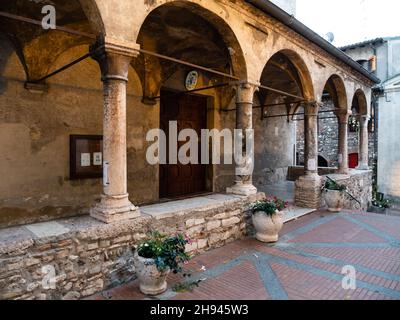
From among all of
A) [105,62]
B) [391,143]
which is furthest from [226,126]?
[391,143]

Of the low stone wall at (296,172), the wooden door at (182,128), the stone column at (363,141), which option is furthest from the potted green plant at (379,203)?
the wooden door at (182,128)

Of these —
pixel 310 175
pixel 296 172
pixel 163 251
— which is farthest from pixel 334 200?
pixel 163 251

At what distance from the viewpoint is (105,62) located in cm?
405

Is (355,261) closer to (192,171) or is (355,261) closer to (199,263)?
(199,263)

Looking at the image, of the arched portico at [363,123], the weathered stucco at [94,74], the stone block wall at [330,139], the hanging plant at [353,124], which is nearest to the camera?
the weathered stucco at [94,74]

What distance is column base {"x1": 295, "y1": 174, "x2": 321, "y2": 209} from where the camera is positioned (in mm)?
8719

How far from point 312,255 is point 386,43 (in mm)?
16229

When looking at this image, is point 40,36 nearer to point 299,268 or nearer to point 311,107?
point 299,268

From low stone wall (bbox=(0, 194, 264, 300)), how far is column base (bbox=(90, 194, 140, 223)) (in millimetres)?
97

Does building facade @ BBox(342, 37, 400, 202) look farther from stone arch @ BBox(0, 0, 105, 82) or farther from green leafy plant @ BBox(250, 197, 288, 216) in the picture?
stone arch @ BBox(0, 0, 105, 82)

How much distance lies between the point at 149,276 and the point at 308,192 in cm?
650

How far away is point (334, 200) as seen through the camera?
27.9ft

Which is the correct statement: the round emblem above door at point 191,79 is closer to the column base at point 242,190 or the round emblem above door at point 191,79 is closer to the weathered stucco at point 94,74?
the weathered stucco at point 94,74

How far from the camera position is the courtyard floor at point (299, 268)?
3.81 metres
